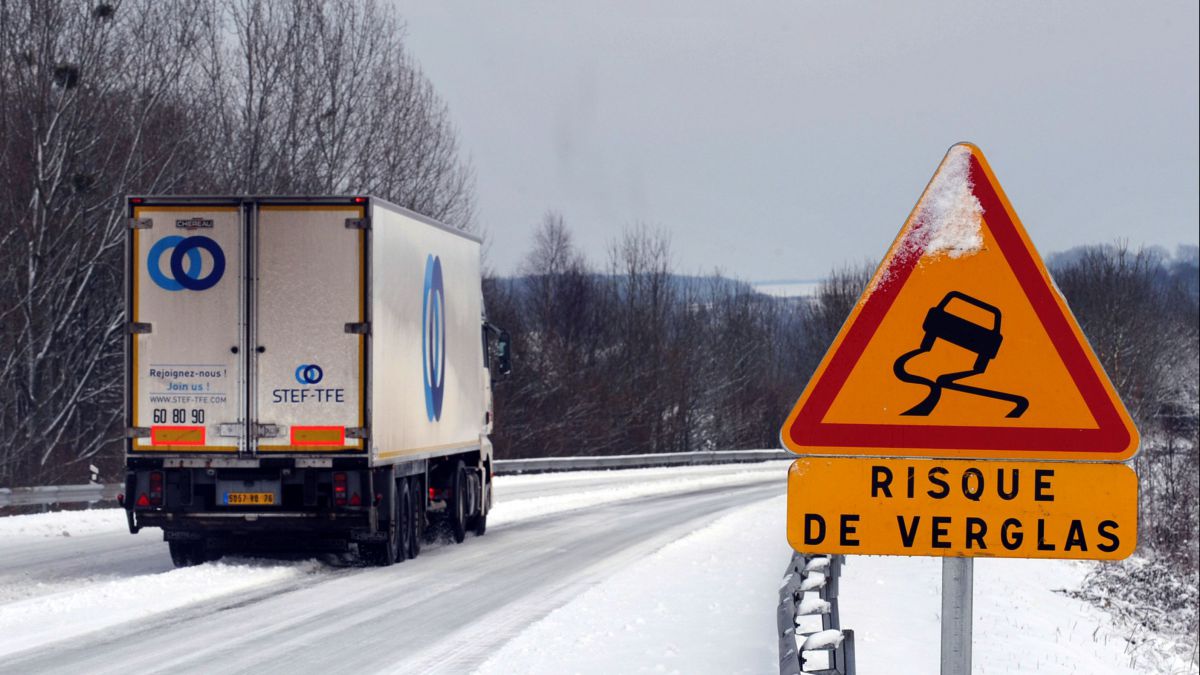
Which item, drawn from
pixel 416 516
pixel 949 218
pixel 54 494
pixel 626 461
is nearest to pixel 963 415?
pixel 949 218

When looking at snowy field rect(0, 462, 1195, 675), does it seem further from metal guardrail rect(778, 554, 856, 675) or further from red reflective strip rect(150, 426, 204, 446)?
red reflective strip rect(150, 426, 204, 446)

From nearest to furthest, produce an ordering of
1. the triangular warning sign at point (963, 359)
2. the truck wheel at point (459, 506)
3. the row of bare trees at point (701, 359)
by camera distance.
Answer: the triangular warning sign at point (963, 359) < the truck wheel at point (459, 506) < the row of bare trees at point (701, 359)

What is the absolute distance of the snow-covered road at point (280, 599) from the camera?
10.0 meters

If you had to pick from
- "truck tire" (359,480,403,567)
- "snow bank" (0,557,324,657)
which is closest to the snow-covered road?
A: "snow bank" (0,557,324,657)

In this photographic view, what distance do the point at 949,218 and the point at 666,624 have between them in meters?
7.94

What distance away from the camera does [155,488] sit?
14.9 metres

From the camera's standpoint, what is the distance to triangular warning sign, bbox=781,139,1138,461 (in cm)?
394

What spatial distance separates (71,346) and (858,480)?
30225mm

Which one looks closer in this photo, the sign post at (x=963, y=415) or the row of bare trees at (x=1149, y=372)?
the sign post at (x=963, y=415)

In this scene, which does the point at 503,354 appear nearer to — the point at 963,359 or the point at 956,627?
the point at 963,359

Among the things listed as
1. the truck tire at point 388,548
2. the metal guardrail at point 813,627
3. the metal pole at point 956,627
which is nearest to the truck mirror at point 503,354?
the truck tire at point 388,548

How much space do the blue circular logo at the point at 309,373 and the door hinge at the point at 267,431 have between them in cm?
53

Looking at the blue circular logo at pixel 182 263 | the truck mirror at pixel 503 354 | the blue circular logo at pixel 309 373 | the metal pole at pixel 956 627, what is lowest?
the metal pole at pixel 956 627

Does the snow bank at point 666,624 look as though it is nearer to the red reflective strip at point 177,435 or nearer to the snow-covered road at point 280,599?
the snow-covered road at point 280,599
